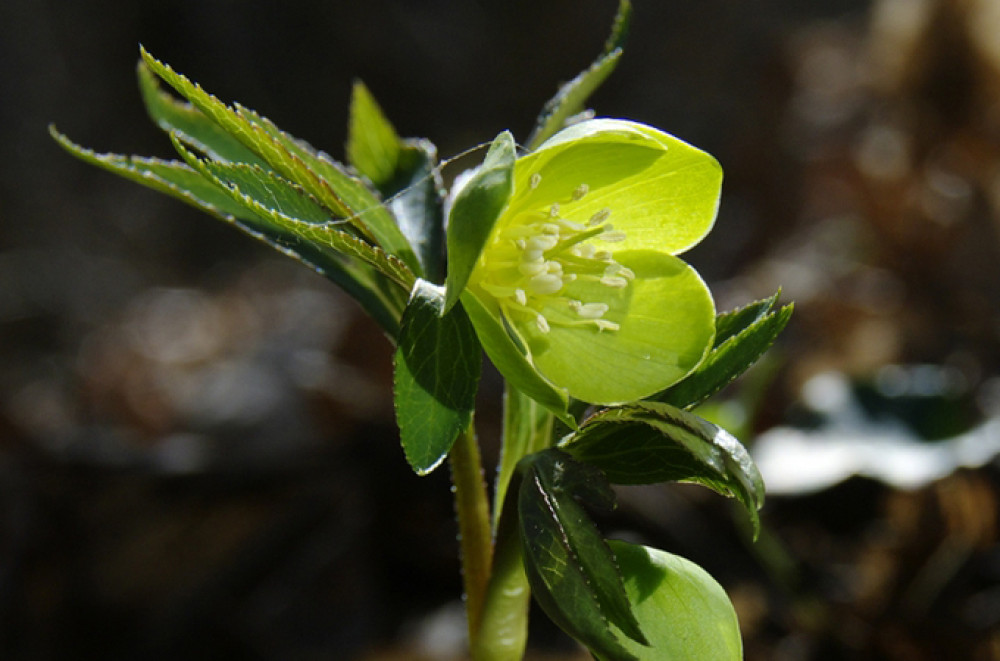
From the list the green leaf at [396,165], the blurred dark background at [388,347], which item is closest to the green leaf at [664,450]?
the green leaf at [396,165]

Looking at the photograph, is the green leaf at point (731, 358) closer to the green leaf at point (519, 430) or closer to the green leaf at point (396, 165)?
the green leaf at point (519, 430)

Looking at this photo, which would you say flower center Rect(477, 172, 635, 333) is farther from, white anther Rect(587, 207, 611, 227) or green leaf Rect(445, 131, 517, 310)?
green leaf Rect(445, 131, 517, 310)

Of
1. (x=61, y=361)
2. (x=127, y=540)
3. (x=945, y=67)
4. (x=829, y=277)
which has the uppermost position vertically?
(x=127, y=540)

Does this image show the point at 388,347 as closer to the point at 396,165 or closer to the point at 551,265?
the point at 396,165

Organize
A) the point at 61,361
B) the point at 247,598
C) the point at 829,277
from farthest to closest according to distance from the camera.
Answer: the point at 61,361, the point at 829,277, the point at 247,598

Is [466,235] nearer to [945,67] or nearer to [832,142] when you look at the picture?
[945,67]

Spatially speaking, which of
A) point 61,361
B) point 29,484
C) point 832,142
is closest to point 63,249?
point 61,361

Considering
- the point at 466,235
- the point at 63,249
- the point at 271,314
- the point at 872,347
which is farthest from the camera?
the point at 63,249
